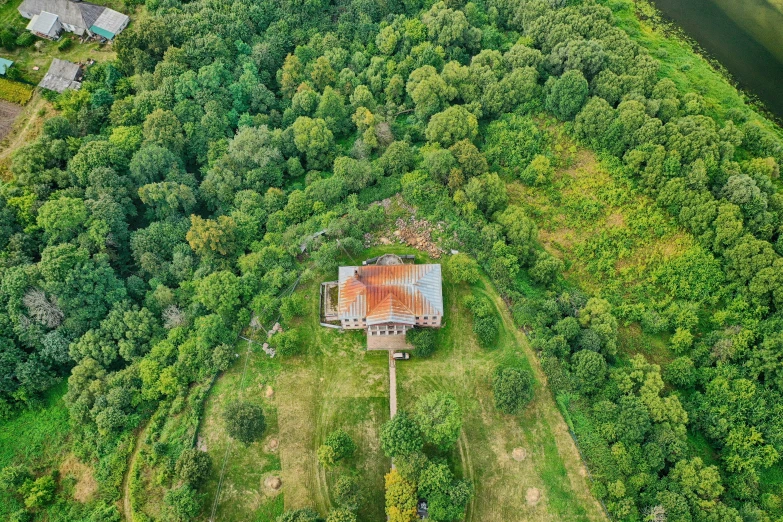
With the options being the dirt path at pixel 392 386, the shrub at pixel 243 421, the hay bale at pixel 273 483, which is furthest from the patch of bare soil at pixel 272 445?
the dirt path at pixel 392 386

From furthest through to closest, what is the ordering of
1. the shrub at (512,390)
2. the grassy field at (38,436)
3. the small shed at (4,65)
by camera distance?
the small shed at (4,65) < the grassy field at (38,436) < the shrub at (512,390)

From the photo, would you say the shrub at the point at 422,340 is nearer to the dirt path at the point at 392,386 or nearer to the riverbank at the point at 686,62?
the dirt path at the point at 392,386

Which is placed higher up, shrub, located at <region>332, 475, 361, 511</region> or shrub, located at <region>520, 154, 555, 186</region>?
shrub, located at <region>520, 154, 555, 186</region>

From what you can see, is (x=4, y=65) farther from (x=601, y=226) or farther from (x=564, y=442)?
(x=564, y=442)

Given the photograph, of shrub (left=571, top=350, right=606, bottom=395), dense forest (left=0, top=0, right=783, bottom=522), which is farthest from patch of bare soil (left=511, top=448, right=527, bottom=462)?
shrub (left=571, top=350, right=606, bottom=395)

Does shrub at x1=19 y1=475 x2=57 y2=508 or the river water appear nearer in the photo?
shrub at x1=19 y1=475 x2=57 y2=508

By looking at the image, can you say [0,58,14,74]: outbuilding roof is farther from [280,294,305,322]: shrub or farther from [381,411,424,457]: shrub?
[381,411,424,457]: shrub

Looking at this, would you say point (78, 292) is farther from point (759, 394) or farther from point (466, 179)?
point (759, 394)
